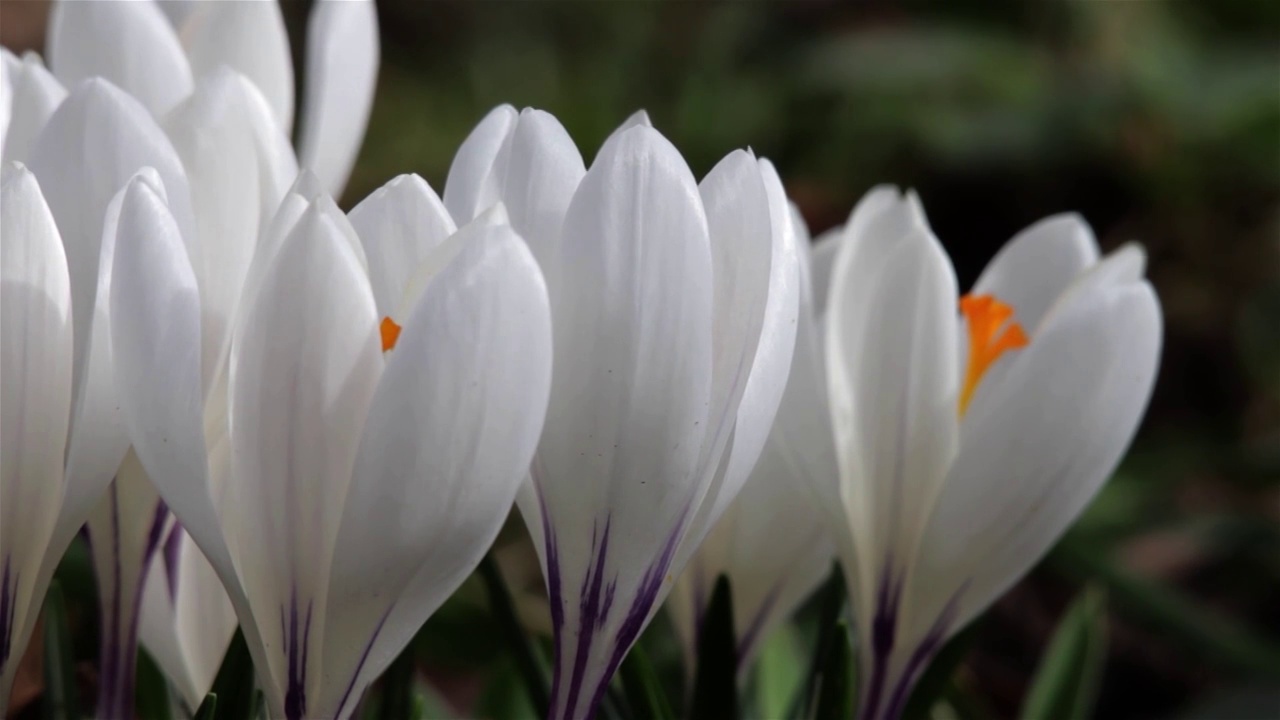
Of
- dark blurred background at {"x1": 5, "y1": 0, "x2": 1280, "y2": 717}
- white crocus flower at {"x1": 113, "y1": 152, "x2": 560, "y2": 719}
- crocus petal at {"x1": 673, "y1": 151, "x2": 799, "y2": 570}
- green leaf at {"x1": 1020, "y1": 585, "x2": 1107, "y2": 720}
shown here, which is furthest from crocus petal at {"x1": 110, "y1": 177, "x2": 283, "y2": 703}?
dark blurred background at {"x1": 5, "y1": 0, "x2": 1280, "y2": 717}

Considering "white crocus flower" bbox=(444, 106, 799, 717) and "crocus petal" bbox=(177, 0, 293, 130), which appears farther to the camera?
"crocus petal" bbox=(177, 0, 293, 130)

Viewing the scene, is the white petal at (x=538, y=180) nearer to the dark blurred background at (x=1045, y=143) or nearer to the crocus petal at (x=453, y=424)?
the crocus petal at (x=453, y=424)

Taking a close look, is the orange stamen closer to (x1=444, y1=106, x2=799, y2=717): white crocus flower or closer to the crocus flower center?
(x1=444, y1=106, x2=799, y2=717): white crocus flower

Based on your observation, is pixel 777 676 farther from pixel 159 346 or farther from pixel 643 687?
pixel 159 346

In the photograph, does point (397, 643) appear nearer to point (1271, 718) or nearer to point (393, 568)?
point (393, 568)


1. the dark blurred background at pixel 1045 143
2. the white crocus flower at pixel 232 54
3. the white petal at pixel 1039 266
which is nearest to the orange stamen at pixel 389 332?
the white crocus flower at pixel 232 54

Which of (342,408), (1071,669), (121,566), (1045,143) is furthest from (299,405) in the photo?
(1045,143)

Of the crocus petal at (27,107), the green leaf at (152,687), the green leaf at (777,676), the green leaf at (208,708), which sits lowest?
the green leaf at (777,676)
